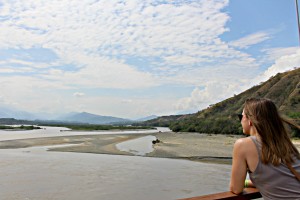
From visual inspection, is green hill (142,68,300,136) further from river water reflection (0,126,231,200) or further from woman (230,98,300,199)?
woman (230,98,300,199)

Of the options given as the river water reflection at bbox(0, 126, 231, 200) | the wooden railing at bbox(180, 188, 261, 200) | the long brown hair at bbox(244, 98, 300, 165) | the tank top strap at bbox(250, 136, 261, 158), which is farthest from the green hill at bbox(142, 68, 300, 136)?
the tank top strap at bbox(250, 136, 261, 158)

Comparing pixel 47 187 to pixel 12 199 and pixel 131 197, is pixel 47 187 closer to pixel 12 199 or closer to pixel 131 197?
pixel 12 199

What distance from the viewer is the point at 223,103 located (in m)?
88.9

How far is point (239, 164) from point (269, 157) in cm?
21

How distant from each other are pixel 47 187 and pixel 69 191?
1321 mm

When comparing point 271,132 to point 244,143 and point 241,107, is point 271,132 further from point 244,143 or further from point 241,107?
point 241,107

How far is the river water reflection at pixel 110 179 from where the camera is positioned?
459 inches

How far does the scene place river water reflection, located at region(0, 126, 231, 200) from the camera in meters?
11.7

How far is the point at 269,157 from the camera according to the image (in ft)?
6.73

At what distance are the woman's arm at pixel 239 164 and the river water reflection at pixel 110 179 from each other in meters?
9.29

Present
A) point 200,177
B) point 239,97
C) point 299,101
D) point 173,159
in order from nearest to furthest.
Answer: point 200,177 → point 173,159 → point 299,101 → point 239,97

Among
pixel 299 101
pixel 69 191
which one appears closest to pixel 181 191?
pixel 69 191

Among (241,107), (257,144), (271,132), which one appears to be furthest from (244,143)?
(241,107)

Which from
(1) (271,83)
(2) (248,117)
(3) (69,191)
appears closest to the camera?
(2) (248,117)
